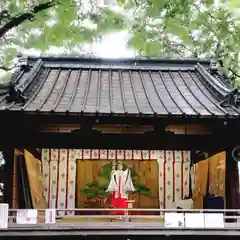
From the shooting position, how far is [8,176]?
21.8 ft

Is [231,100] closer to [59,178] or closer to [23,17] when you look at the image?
[23,17]

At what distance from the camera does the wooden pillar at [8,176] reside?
6.64m

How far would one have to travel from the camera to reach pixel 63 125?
661 centimetres

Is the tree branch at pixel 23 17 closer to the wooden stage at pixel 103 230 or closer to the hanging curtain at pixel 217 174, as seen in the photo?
the wooden stage at pixel 103 230

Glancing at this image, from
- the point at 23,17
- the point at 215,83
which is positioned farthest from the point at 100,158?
the point at 23,17

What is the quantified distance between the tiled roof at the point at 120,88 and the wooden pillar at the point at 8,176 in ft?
2.85

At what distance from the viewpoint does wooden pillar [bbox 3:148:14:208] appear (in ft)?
21.8

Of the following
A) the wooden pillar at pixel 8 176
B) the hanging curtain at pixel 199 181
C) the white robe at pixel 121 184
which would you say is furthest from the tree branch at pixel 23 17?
the hanging curtain at pixel 199 181

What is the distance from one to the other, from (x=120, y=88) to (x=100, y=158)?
280 cm

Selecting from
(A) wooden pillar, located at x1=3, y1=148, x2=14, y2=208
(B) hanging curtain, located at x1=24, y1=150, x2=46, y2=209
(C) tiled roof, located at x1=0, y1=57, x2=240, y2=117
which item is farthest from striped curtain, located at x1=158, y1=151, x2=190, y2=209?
(A) wooden pillar, located at x1=3, y1=148, x2=14, y2=208

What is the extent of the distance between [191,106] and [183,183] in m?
4.06

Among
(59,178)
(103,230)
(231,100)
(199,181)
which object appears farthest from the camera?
(59,178)

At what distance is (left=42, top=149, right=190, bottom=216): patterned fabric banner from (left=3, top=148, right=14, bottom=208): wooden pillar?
11.0 feet

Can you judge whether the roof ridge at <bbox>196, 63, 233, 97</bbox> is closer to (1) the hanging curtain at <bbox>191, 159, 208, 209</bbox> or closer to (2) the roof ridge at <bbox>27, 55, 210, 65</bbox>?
(2) the roof ridge at <bbox>27, 55, 210, 65</bbox>
